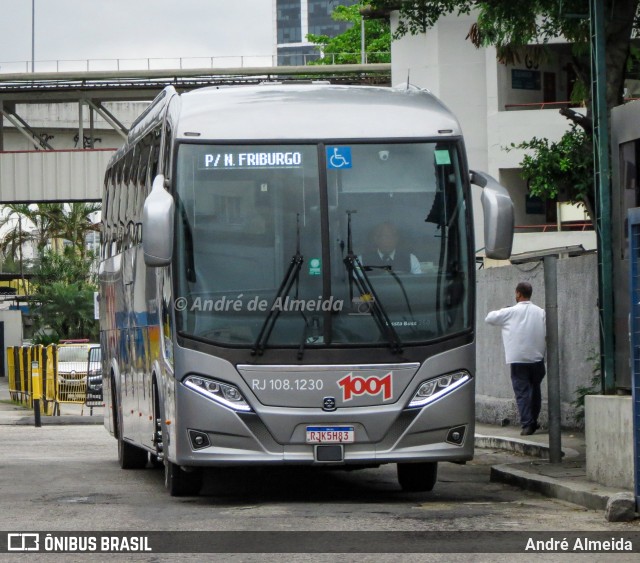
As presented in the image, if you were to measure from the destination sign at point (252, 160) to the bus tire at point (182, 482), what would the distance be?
2.62 metres

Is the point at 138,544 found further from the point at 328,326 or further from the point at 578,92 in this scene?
the point at 578,92

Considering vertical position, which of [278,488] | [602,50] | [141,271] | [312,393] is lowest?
[278,488]

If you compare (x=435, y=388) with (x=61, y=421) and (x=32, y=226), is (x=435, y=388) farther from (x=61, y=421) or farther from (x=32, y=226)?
(x=32, y=226)

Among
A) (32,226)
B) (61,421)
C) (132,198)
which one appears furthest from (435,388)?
(32,226)

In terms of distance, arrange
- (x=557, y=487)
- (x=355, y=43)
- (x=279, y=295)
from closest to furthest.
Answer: (x=279, y=295)
(x=557, y=487)
(x=355, y=43)

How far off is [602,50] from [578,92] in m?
7.78

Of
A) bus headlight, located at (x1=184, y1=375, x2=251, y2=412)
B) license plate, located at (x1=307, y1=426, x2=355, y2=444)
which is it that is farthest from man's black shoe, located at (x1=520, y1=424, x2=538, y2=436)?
bus headlight, located at (x1=184, y1=375, x2=251, y2=412)

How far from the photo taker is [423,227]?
1210cm

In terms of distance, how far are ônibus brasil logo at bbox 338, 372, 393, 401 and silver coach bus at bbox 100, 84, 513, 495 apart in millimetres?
11

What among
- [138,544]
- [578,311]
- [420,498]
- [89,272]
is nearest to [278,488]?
[420,498]

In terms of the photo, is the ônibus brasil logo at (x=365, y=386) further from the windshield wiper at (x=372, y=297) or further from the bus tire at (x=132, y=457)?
the bus tire at (x=132, y=457)

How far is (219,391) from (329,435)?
949 mm

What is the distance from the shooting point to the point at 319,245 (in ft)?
39.2

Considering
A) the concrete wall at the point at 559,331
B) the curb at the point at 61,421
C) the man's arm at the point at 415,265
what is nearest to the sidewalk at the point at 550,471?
the concrete wall at the point at 559,331
